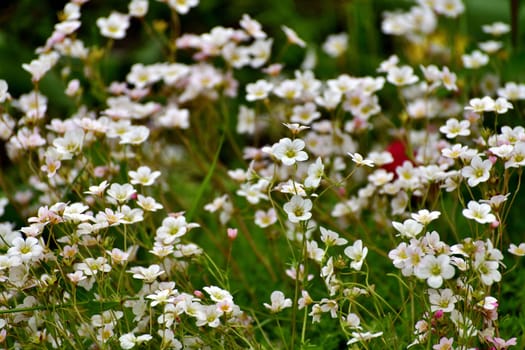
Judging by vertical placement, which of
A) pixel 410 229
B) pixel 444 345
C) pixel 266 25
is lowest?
pixel 266 25

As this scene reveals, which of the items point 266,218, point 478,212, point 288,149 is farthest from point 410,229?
point 266,218

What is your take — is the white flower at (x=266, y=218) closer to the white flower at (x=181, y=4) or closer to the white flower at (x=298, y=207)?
the white flower at (x=298, y=207)

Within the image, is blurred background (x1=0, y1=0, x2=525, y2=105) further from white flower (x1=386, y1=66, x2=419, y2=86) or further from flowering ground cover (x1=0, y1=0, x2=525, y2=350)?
white flower (x1=386, y1=66, x2=419, y2=86)

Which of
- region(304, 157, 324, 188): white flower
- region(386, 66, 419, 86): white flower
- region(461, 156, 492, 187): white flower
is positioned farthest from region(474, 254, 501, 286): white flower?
region(386, 66, 419, 86): white flower

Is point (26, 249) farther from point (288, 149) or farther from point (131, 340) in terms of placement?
point (288, 149)

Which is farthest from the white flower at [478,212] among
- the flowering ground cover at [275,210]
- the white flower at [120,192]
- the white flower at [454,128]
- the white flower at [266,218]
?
the white flower at [120,192]

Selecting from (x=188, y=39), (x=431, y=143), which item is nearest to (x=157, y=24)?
(x=188, y=39)

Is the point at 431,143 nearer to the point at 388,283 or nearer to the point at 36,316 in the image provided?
the point at 388,283
